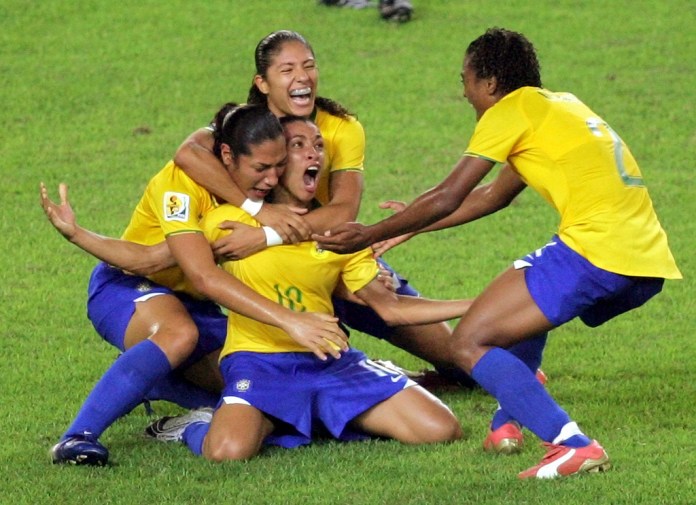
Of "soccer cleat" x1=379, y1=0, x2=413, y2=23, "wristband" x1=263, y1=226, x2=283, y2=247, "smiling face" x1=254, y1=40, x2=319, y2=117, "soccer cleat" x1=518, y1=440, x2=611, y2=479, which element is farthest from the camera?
"soccer cleat" x1=379, y1=0, x2=413, y2=23

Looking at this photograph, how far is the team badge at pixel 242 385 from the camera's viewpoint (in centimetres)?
686

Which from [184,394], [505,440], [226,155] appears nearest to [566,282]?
[505,440]

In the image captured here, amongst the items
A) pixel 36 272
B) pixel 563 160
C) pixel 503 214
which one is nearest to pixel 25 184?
pixel 36 272

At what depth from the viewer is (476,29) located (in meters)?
16.6

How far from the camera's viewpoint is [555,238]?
665 cm

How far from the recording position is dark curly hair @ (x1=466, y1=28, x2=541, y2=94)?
673cm

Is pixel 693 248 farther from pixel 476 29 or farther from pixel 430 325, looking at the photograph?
pixel 476 29

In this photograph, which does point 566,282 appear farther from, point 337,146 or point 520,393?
point 337,146

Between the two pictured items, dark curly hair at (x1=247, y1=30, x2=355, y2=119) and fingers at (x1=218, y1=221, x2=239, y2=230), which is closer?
fingers at (x1=218, y1=221, x2=239, y2=230)

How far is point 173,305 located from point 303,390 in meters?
0.82

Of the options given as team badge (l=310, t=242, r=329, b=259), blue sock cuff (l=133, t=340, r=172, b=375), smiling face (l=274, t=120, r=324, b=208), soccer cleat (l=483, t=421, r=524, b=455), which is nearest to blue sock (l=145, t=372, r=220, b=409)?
blue sock cuff (l=133, t=340, r=172, b=375)

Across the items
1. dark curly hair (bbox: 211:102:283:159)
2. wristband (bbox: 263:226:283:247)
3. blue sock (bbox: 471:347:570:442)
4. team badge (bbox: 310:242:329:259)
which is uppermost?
dark curly hair (bbox: 211:102:283:159)

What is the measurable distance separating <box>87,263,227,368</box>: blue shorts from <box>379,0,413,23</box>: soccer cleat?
9.65 metres

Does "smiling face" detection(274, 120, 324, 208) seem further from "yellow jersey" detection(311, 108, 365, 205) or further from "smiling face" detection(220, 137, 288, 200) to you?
"yellow jersey" detection(311, 108, 365, 205)
